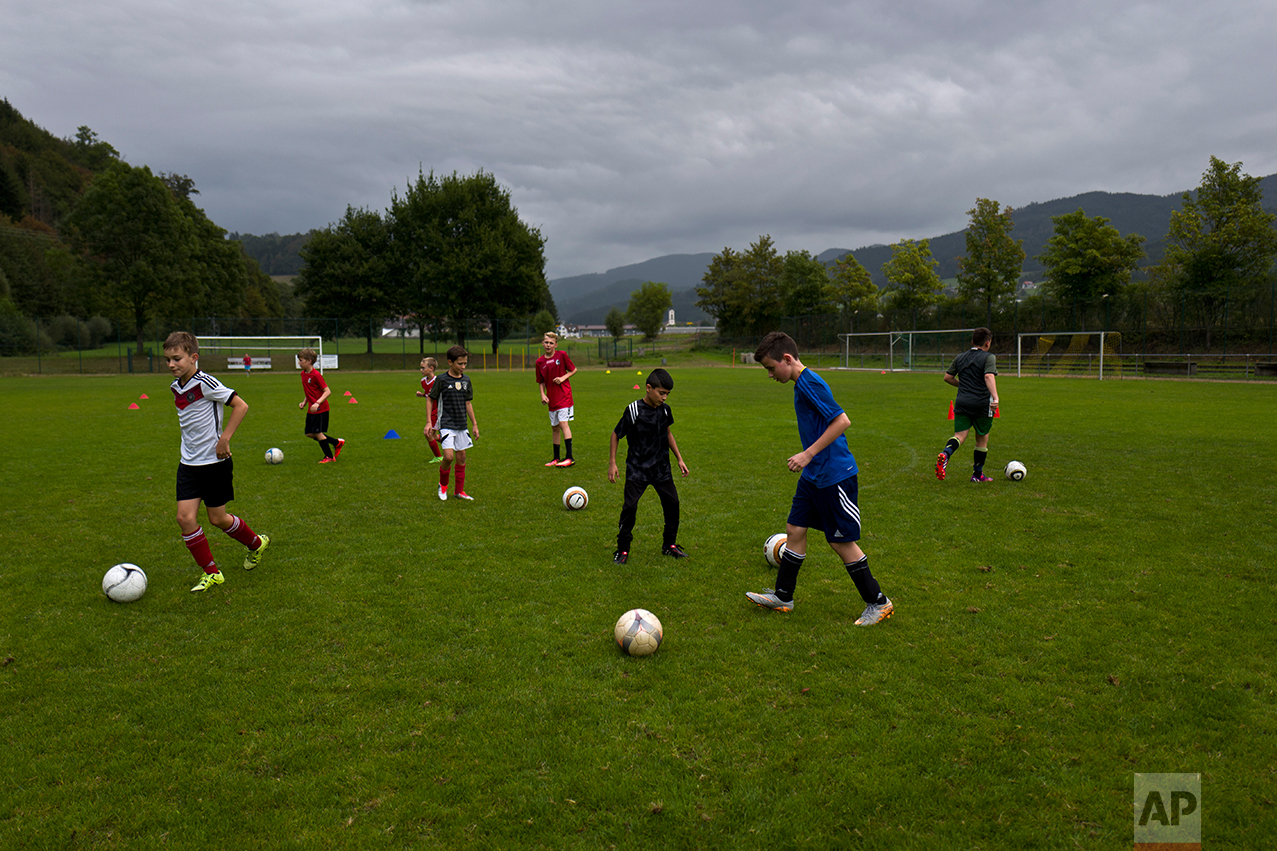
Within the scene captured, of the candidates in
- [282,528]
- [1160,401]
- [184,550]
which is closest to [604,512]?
[282,528]

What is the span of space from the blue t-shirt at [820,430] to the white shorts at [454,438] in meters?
5.29

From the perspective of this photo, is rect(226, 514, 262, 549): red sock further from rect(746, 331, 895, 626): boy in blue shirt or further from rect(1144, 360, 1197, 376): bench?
rect(1144, 360, 1197, 376): bench

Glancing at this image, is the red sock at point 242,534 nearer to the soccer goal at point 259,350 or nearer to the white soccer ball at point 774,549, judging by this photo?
the white soccer ball at point 774,549

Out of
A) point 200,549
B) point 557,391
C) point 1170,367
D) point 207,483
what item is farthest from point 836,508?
point 1170,367

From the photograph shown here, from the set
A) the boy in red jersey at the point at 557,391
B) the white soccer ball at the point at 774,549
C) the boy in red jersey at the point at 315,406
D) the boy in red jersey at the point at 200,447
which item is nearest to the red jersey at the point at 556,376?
the boy in red jersey at the point at 557,391

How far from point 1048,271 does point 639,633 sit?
55.5 m

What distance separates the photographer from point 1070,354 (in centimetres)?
3869

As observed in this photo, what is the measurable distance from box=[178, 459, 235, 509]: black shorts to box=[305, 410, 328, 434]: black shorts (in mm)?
6176

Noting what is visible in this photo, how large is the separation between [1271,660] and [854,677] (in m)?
2.74

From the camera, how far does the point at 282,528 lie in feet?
25.1

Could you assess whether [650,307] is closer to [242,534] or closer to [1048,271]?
[1048,271]

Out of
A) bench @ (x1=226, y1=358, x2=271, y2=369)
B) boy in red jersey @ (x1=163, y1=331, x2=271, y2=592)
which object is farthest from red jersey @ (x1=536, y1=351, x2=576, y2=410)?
bench @ (x1=226, y1=358, x2=271, y2=369)

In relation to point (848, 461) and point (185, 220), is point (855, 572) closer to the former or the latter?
point (848, 461)

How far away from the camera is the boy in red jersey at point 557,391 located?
37.0 ft
